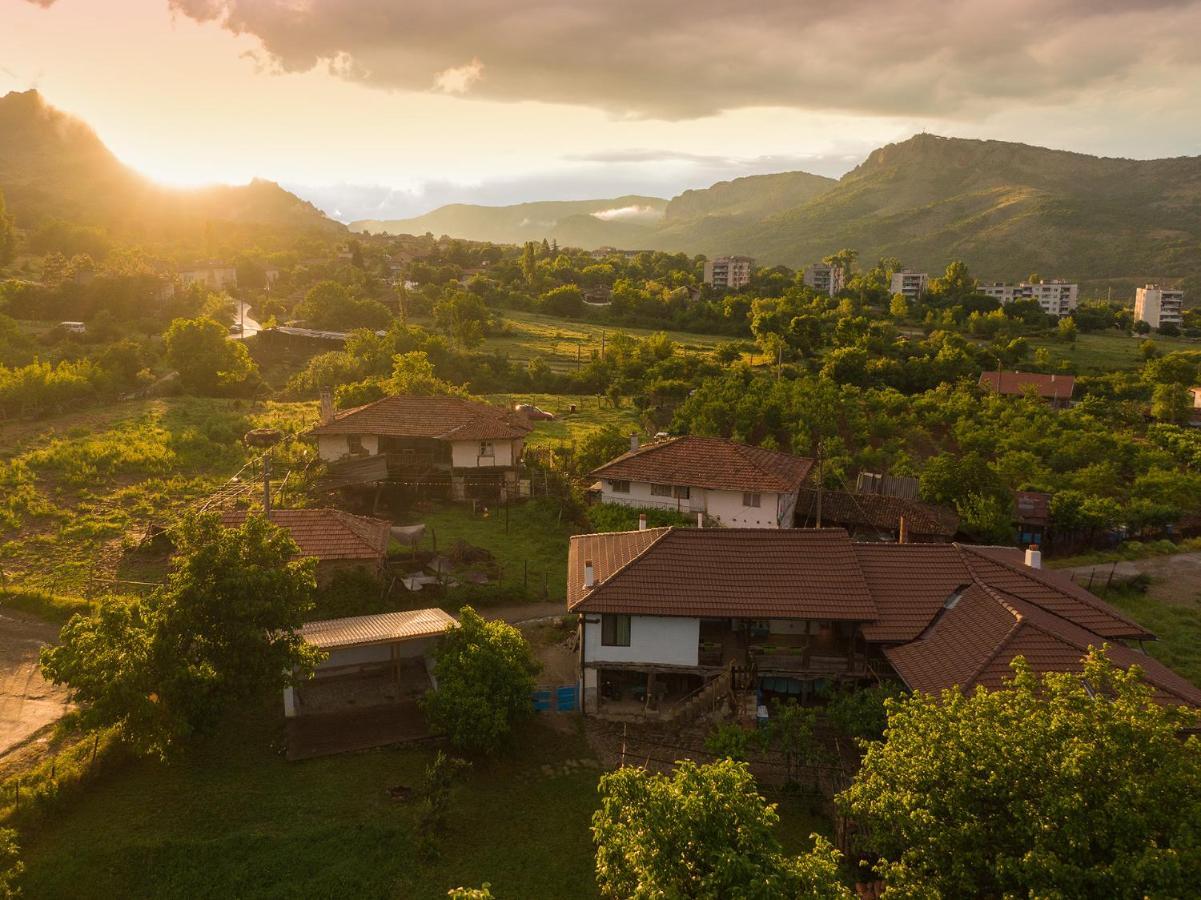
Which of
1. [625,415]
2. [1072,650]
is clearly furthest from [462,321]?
[1072,650]

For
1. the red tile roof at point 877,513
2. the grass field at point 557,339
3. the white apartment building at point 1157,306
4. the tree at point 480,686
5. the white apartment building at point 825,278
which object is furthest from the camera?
the white apartment building at point 825,278

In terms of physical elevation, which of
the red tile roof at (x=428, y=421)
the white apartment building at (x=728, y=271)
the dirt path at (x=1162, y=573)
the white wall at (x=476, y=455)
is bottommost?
the dirt path at (x=1162, y=573)

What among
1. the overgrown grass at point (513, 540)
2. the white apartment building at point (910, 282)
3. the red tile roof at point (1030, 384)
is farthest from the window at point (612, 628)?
the white apartment building at point (910, 282)

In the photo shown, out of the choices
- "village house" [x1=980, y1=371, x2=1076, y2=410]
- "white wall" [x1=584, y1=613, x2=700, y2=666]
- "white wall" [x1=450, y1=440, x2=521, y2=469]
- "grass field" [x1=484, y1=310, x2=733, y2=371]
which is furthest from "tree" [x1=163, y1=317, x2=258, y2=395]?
"village house" [x1=980, y1=371, x2=1076, y2=410]

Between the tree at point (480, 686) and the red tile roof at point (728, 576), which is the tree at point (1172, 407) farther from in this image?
the tree at point (480, 686)

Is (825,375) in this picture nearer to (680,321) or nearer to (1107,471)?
(1107,471)

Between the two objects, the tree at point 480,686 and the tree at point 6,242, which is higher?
the tree at point 6,242

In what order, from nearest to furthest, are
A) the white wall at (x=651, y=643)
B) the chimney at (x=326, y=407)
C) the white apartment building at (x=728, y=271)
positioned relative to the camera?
the white wall at (x=651, y=643) → the chimney at (x=326, y=407) → the white apartment building at (x=728, y=271)

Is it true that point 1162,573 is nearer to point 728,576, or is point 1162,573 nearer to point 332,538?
point 728,576

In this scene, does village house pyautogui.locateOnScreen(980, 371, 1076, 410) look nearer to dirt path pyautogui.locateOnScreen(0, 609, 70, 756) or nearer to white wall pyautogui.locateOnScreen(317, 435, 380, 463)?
white wall pyautogui.locateOnScreen(317, 435, 380, 463)
